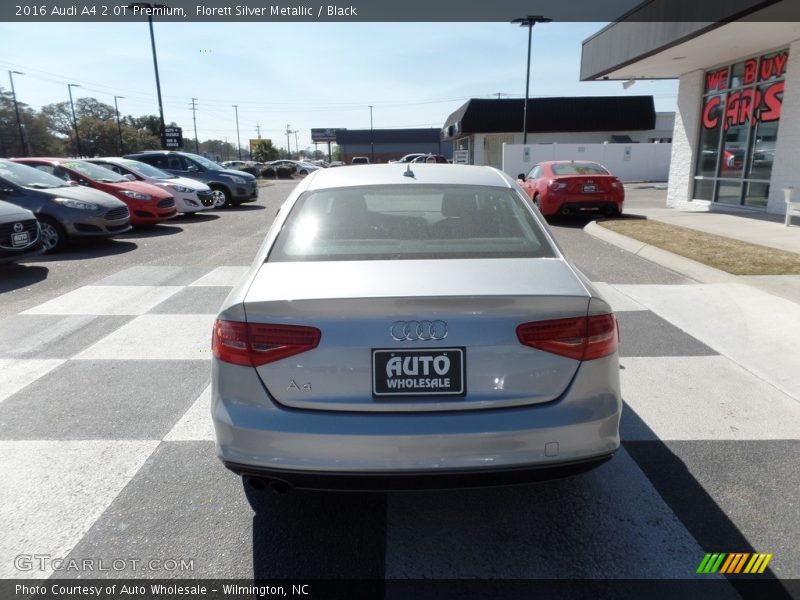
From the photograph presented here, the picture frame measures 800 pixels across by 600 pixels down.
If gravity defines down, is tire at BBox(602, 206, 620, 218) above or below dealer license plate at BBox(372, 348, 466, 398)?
below

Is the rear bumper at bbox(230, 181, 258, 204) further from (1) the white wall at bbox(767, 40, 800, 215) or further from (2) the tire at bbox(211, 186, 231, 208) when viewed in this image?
(1) the white wall at bbox(767, 40, 800, 215)

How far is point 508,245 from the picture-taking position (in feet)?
9.41

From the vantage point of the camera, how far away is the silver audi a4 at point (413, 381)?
7.20 ft

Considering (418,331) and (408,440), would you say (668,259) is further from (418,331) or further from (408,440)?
(408,440)

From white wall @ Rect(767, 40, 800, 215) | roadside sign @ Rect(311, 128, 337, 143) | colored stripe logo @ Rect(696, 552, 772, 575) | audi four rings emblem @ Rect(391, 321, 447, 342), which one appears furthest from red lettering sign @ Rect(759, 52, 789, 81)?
roadside sign @ Rect(311, 128, 337, 143)

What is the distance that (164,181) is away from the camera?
14.8 meters

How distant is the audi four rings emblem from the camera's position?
2201mm

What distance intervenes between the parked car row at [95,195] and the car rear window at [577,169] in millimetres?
9141

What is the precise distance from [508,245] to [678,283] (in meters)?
5.38

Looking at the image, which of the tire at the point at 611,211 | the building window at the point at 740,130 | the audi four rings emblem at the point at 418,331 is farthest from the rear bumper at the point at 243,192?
the audi four rings emblem at the point at 418,331

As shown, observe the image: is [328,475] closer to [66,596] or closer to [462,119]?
[66,596]

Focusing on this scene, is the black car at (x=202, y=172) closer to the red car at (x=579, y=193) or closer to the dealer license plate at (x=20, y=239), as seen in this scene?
the red car at (x=579, y=193)

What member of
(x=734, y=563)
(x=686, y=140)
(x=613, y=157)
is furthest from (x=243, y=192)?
(x=613, y=157)

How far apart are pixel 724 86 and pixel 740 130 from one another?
1484mm
